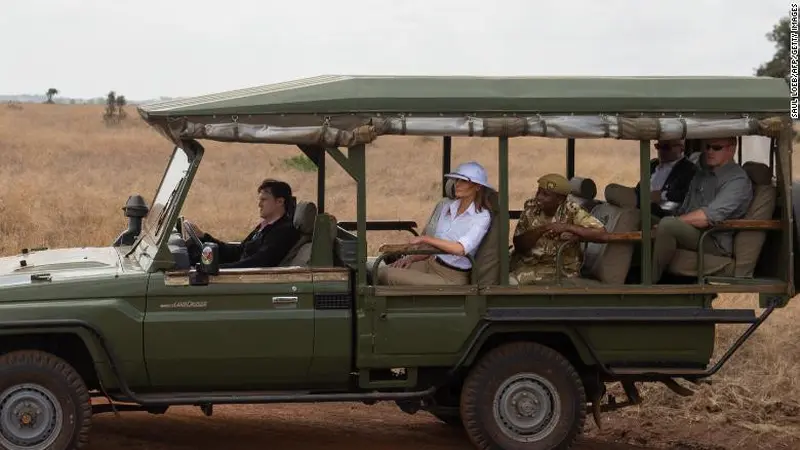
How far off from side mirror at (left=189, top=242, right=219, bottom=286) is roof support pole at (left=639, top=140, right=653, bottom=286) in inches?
92.5

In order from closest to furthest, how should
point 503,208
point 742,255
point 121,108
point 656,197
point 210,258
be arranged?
point 210,258
point 503,208
point 742,255
point 656,197
point 121,108

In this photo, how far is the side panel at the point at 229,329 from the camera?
670cm

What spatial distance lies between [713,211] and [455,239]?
4.82 feet

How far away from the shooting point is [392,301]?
22.6 ft

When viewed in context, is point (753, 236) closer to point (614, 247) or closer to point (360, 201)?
point (614, 247)

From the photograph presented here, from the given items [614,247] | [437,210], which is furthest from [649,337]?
[437,210]

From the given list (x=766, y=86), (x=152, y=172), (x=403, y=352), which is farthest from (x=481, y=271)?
(x=152, y=172)

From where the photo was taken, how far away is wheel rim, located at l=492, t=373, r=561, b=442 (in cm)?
720

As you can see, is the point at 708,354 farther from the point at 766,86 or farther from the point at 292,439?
the point at 292,439

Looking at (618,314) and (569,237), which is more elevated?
(569,237)

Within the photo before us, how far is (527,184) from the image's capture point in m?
18.7

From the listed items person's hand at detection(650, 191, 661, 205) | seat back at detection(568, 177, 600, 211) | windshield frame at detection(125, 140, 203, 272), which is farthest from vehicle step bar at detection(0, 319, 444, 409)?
person's hand at detection(650, 191, 661, 205)

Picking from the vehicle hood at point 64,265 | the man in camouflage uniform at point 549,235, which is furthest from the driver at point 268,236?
the man in camouflage uniform at point 549,235

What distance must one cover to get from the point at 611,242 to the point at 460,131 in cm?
111
